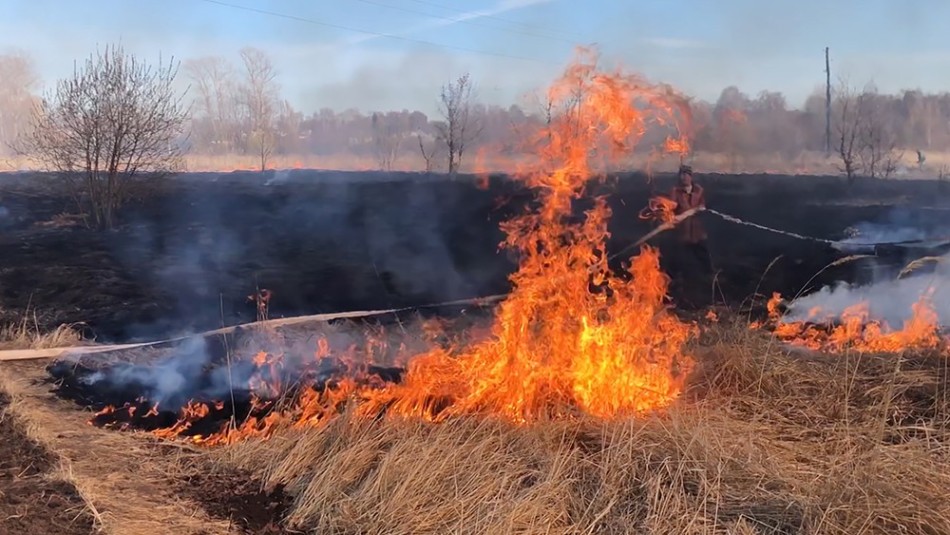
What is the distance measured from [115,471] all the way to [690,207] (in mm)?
7394

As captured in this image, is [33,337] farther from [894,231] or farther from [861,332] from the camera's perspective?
[894,231]

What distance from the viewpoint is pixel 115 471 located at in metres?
4.34

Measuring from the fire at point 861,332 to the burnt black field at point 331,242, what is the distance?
1145mm

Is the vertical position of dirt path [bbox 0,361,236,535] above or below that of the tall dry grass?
below

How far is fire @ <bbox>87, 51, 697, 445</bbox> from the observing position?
15.7 ft

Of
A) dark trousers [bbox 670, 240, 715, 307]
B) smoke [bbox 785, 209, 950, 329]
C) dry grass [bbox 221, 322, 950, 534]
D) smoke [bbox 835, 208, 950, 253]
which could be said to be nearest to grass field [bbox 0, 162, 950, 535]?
dry grass [bbox 221, 322, 950, 534]

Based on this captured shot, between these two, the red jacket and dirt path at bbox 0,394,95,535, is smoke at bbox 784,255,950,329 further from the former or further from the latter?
dirt path at bbox 0,394,95,535

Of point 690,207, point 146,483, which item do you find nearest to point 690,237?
point 690,207

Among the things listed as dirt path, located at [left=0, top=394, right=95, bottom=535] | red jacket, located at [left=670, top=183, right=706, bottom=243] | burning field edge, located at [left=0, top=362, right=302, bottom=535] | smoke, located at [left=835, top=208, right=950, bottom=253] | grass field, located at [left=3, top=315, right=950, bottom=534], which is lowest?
burning field edge, located at [left=0, top=362, right=302, bottom=535]

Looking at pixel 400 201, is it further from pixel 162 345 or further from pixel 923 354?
pixel 923 354

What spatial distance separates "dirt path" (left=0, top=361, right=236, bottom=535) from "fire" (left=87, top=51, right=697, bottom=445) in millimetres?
524

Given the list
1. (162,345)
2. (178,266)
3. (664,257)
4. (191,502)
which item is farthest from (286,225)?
(191,502)

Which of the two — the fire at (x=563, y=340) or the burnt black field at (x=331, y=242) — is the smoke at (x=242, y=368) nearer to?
the fire at (x=563, y=340)

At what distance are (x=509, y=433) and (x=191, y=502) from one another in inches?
74.5
